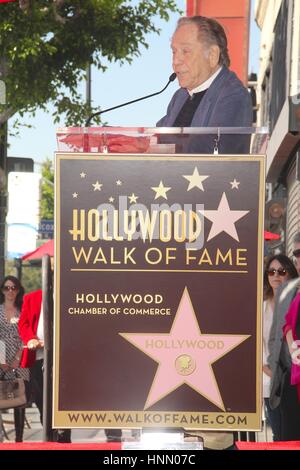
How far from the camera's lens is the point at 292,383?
8062 millimetres

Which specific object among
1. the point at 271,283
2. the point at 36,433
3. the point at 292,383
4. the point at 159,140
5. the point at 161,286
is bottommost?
the point at 36,433

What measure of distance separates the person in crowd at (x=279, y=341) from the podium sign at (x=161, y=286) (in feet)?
10.2

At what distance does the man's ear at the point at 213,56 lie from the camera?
18.8 feet

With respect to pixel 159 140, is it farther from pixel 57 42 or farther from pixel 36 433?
pixel 57 42

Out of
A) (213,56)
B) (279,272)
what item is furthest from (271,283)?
(213,56)

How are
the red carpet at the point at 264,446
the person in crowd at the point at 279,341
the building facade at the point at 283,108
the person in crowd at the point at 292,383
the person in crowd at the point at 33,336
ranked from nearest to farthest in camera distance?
1. the red carpet at the point at 264,446
2. the person in crowd at the point at 292,383
3. the person in crowd at the point at 279,341
4. the person in crowd at the point at 33,336
5. the building facade at the point at 283,108

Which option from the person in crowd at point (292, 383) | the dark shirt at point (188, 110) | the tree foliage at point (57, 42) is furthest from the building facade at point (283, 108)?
the dark shirt at point (188, 110)

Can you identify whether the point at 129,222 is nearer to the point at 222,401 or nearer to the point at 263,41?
the point at 222,401

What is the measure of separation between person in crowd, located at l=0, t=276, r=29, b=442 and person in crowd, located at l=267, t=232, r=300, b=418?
337cm

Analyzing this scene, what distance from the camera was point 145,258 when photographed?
508 cm

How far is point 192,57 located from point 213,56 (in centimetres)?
10

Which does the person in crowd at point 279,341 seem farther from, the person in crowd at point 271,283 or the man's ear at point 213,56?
the man's ear at point 213,56

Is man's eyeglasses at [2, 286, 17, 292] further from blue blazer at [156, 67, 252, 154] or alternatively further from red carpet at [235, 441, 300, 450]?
red carpet at [235, 441, 300, 450]
